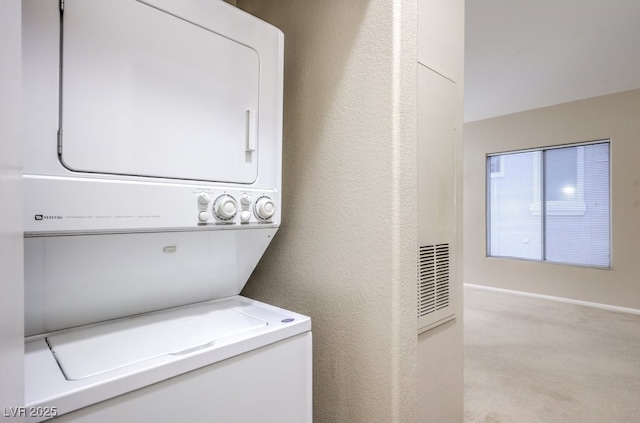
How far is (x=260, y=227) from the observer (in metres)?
1.17

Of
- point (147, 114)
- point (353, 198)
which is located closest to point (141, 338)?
point (147, 114)

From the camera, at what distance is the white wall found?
0.36 metres

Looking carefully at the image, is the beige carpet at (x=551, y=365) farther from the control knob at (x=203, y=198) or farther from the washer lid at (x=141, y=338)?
the control knob at (x=203, y=198)

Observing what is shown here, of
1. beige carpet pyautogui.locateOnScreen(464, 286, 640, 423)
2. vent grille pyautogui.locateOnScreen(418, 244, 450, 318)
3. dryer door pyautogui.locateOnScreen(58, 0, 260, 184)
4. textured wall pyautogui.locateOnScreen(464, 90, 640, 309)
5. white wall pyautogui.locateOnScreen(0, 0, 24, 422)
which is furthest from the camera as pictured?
textured wall pyautogui.locateOnScreen(464, 90, 640, 309)

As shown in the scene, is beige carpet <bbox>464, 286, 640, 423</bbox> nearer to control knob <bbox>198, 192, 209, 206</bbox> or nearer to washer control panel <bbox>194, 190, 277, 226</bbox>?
washer control panel <bbox>194, 190, 277, 226</bbox>

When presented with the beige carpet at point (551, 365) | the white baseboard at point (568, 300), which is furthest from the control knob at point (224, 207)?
the white baseboard at point (568, 300)

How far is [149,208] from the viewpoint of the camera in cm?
92

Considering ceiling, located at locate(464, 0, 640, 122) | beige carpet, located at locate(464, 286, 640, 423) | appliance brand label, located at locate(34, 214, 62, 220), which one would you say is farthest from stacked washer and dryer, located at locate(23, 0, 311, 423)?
ceiling, located at locate(464, 0, 640, 122)

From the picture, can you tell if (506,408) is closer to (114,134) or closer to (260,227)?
(260,227)

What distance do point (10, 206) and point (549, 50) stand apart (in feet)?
13.4

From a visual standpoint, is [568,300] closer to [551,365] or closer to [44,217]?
[551,365]

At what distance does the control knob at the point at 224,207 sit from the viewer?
40.8 inches

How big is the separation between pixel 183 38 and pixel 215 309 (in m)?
0.91

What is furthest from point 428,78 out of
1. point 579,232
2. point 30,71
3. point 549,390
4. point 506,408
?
point 579,232
